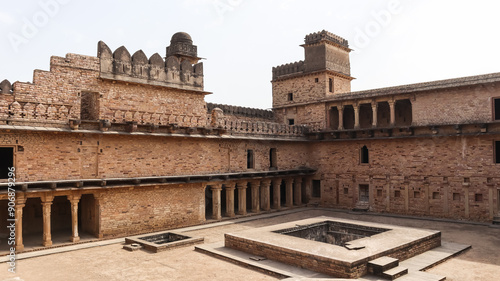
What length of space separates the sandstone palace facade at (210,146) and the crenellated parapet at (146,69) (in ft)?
0.18

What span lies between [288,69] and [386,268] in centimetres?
2080

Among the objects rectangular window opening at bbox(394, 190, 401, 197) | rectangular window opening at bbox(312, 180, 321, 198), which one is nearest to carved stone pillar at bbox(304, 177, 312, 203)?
rectangular window opening at bbox(312, 180, 321, 198)

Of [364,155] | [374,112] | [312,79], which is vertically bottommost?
[364,155]

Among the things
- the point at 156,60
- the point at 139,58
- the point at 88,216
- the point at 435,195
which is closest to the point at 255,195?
the point at 88,216

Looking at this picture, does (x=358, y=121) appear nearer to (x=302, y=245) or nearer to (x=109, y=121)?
(x=302, y=245)

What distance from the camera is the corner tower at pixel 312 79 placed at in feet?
90.2

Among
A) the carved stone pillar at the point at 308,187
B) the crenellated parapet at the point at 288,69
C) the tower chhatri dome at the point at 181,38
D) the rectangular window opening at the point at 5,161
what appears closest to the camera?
the rectangular window opening at the point at 5,161

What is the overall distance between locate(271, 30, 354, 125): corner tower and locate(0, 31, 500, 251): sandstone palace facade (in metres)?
0.12

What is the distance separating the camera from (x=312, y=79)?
27.9 metres

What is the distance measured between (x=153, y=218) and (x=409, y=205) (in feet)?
49.3

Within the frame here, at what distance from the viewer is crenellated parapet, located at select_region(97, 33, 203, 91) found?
17.3 metres

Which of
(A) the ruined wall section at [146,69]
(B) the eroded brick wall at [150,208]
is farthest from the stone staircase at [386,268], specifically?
(A) the ruined wall section at [146,69]

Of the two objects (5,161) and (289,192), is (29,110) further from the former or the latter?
(289,192)

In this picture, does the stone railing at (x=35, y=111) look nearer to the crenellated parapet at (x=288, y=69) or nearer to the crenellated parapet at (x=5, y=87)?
the crenellated parapet at (x=5, y=87)
